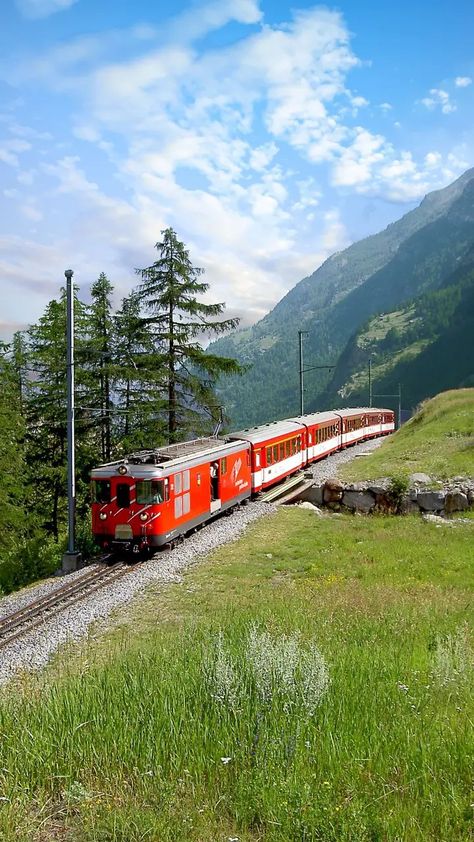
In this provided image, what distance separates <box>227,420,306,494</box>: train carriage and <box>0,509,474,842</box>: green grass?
16.9m

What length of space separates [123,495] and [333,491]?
11.7 m

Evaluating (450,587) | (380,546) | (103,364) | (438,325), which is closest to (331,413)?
(103,364)

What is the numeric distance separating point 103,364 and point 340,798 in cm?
2635

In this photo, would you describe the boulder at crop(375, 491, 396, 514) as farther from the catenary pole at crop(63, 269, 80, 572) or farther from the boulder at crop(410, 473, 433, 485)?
the catenary pole at crop(63, 269, 80, 572)

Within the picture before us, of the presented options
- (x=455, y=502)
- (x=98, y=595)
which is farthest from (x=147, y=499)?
(x=455, y=502)

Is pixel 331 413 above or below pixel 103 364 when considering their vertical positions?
below

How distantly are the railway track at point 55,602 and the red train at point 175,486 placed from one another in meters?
1.19

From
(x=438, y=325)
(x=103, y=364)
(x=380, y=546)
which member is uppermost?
(x=438, y=325)

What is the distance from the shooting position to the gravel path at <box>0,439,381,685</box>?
36.3 feet

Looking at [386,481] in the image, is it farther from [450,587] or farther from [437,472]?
[450,587]

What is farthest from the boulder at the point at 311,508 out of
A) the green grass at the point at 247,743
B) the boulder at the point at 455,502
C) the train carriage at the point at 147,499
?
the green grass at the point at 247,743

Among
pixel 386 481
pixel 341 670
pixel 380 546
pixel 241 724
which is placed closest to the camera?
pixel 241 724

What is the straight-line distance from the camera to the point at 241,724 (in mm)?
5566

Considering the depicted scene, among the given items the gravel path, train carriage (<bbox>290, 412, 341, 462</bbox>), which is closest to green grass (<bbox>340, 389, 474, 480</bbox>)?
train carriage (<bbox>290, 412, 341, 462</bbox>)
